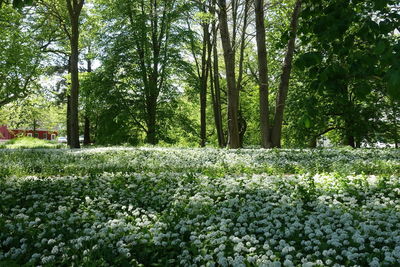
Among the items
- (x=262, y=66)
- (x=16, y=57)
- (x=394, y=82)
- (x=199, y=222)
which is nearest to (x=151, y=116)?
(x=16, y=57)

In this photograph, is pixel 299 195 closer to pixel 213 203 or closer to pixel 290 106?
pixel 213 203

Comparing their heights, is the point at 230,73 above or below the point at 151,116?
above

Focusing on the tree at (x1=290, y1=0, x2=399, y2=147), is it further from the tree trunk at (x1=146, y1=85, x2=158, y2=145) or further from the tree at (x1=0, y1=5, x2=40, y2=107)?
the tree at (x1=0, y1=5, x2=40, y2=107)

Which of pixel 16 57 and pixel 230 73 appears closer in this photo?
pixel 230 73

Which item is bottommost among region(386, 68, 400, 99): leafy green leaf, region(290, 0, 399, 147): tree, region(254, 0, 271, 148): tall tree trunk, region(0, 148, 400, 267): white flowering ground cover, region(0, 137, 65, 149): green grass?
region(0, 148, 400, 267): white flowering ground cover

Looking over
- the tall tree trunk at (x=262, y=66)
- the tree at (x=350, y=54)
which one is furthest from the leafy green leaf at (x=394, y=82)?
the tall tree trunk at (x=262, y=66)

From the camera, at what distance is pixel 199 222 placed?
524 cm

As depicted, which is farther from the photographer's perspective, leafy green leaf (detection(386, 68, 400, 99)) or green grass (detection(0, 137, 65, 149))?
green grass (detection(0, 137, 65, 149))

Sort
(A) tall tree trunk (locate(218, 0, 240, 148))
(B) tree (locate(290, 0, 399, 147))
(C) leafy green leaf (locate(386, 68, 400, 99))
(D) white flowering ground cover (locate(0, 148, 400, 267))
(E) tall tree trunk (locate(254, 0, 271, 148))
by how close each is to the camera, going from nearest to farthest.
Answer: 1. (C) leafy green leaf (locate(386, 68, 400, 99))
2. (B) tree (locate(290, 0, 399, 147))
3. (D) white flowering ground cover (locate(0, 148, 400, 267))
4. (E) tall tree trunk (locate(254, 0, 271, 148))
5. (A) tall tree trunk (locate(218, 0, 240, 148))

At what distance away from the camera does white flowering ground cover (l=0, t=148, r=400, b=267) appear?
4016 mm

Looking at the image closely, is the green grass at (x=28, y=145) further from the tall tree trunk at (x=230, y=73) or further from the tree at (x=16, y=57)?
the tall tree trunk at (x=230, y=73)

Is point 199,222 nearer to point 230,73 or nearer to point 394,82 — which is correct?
point 394,82

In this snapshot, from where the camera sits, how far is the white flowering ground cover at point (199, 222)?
4016 millimetres

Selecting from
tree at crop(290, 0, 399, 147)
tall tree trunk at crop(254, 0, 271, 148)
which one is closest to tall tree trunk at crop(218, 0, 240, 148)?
tall tree trunk at crop(254, 0, 271, 148)
